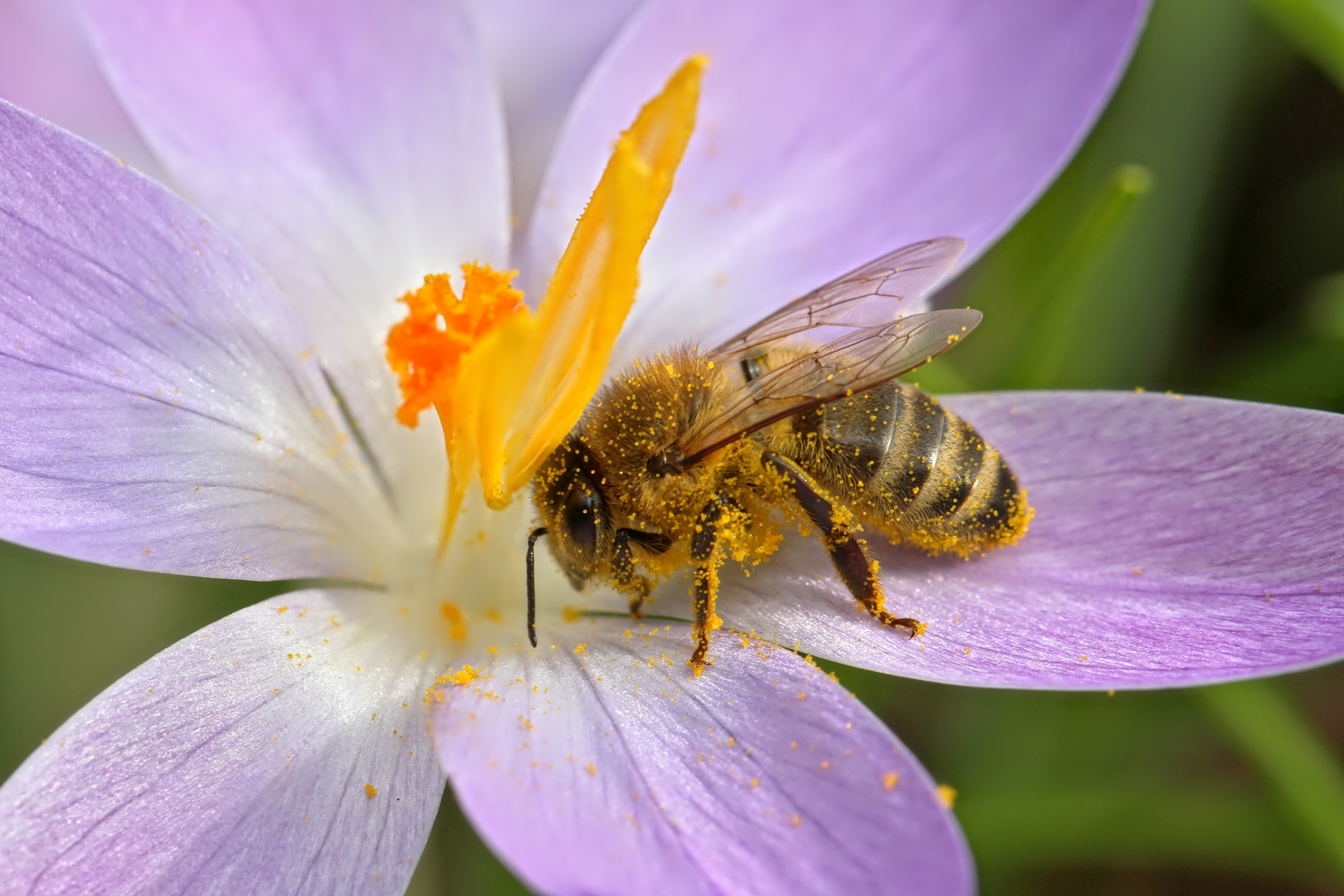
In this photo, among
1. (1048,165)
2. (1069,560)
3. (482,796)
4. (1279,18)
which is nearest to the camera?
(482,796)

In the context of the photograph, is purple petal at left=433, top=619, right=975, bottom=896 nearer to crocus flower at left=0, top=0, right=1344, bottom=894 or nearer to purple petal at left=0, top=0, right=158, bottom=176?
crocus flower at left=0, top=0, right=1344, bottom=894

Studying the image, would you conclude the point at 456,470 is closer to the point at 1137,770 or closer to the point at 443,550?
the point at 443,550

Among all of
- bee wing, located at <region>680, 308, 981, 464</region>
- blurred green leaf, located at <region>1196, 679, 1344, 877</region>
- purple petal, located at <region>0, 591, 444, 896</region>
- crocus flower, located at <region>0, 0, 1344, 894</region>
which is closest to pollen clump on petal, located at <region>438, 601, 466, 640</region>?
crocus flower, located at <region>0, 0, 1344, 894</region>

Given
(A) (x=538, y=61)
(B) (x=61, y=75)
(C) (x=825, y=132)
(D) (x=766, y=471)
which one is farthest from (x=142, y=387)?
(A) (x=538, y=61)

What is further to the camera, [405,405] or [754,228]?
[754,228]

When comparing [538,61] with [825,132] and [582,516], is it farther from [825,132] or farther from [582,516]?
[582,516]

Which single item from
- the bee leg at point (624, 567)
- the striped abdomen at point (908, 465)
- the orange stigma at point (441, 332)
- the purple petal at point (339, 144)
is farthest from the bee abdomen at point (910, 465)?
the purple petal at point (339, 144)

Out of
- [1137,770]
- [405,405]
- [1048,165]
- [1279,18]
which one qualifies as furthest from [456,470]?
[1279,18]
